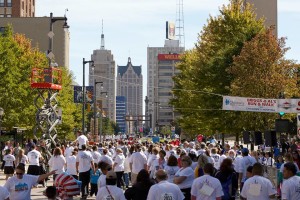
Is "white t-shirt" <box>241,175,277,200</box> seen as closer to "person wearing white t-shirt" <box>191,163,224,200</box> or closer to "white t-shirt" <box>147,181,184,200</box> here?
"person wearing white t-shirt" <box>191,163,224,200</box>

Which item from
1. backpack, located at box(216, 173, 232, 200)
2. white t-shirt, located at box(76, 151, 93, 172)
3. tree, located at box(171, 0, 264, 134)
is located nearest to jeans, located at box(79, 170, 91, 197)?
white t-shirt, located at box(76, 151, 93, 172)

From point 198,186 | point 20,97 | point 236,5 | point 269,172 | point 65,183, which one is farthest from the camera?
point 20,97

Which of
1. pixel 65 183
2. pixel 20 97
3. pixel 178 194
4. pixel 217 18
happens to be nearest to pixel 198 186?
pixel 178 194

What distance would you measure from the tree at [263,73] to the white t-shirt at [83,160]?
68.6ft

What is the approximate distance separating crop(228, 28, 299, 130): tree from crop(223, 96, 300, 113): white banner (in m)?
2.88

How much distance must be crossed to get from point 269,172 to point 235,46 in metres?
26.3

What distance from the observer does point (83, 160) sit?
22.7 meters

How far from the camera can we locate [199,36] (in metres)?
57.0

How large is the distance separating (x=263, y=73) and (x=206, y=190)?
1234 inches

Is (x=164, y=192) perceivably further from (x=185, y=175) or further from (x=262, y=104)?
(x=262, y=104)

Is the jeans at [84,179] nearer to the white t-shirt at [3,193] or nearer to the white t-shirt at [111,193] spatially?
the white t-shirt at [3,193]

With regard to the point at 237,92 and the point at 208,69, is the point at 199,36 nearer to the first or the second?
the point at 208,69

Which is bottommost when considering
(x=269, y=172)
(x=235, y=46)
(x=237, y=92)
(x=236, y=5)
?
(x=269, y=172)

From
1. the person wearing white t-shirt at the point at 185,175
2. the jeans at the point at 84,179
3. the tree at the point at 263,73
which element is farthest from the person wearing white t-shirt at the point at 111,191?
the tree at the point at 263,73
